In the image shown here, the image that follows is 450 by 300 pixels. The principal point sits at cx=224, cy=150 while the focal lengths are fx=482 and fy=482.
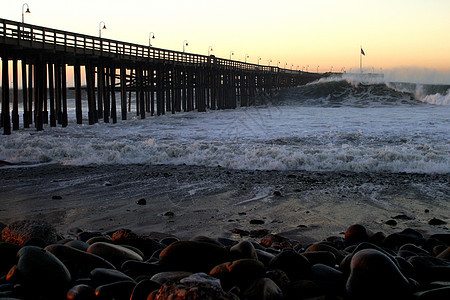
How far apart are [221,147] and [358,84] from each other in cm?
6036

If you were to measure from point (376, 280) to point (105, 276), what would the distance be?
177 cm

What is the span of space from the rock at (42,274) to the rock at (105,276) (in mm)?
166

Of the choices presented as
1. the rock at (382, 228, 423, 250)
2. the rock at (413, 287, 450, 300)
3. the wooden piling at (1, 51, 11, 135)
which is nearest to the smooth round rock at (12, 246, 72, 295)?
the rock at (413, 287, 450, 300)

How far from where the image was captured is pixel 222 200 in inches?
307

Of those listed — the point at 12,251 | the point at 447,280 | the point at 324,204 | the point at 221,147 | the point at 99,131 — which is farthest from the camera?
the point at 99,131

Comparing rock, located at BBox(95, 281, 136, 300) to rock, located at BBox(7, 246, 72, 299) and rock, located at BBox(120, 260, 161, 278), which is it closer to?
rock, located at BBox(7, 246, 72, 299)

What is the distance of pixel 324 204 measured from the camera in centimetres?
752

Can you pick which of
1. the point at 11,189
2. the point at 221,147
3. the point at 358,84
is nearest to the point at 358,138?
the point at 221,147

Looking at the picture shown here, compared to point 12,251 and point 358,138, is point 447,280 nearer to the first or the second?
point 12,251

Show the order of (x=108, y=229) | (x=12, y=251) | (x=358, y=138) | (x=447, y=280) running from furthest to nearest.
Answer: (x=358, y=138)
(x=108, y=229)
(x=12, y=251)
(x=447, y=280)

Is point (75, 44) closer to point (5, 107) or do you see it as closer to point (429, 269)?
point (5, 107)

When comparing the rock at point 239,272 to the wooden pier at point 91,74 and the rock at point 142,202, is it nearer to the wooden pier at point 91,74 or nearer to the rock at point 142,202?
the rock at point 142,202

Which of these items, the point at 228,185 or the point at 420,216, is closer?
the point at 420,216

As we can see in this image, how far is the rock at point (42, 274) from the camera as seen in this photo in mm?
3115
